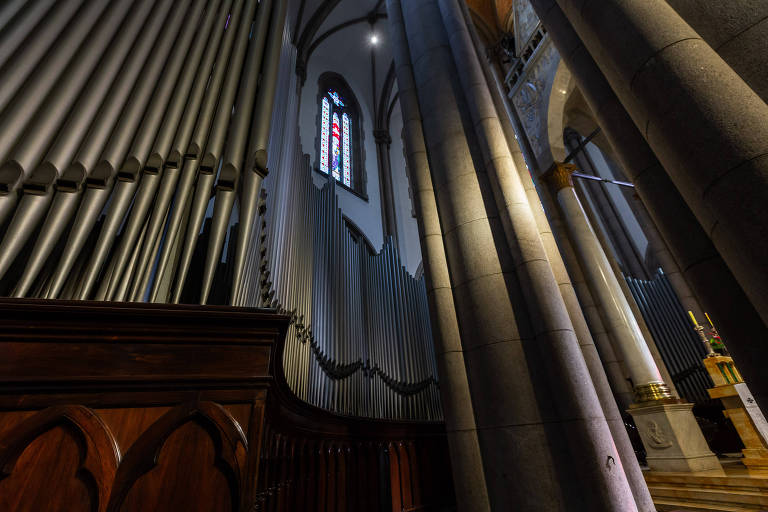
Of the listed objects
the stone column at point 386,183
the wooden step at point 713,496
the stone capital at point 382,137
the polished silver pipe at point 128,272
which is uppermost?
the stone capital at point 382,137

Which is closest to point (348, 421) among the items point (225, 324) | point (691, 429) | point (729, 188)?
point (225, 324)

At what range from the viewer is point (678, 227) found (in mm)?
1458

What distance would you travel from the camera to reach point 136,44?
2.25 meters

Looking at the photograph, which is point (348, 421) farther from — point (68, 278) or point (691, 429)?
point (691, 429)

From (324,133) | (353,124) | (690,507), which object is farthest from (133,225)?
(353,124)

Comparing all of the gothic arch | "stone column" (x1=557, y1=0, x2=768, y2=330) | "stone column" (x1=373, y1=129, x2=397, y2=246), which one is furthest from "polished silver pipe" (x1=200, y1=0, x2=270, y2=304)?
"stone column" (x1=373, y1=129, x2=397, y2=246)

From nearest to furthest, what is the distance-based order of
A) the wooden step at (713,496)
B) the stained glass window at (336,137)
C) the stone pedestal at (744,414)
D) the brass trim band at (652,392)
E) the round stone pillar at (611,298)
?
the wooden step at (713,496) < the stone pedestal at (744,414) < the brass trim band at (652,392) < the round stone pillar at (611,298) < the stained glass window at (336,137)

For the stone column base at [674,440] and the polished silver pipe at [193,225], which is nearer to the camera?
the polished silver pipe at [193,225]

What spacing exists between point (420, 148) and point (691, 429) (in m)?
4.16

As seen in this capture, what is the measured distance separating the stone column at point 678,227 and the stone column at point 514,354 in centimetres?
78

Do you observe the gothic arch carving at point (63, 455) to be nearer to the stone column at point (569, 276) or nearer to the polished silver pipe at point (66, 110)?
the polished silver pipe at point (66, 110)

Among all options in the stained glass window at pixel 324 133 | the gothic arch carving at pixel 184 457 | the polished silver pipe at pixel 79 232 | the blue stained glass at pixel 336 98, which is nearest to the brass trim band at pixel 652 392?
the gothic arch carving at pixel 184 457

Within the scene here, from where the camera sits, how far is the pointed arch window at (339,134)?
28.7 feet

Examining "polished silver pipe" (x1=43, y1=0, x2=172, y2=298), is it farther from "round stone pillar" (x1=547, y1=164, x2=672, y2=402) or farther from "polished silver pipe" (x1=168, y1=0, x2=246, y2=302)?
"round stone pillar" (x1=547, y1=164, x2=672, y2=402)
